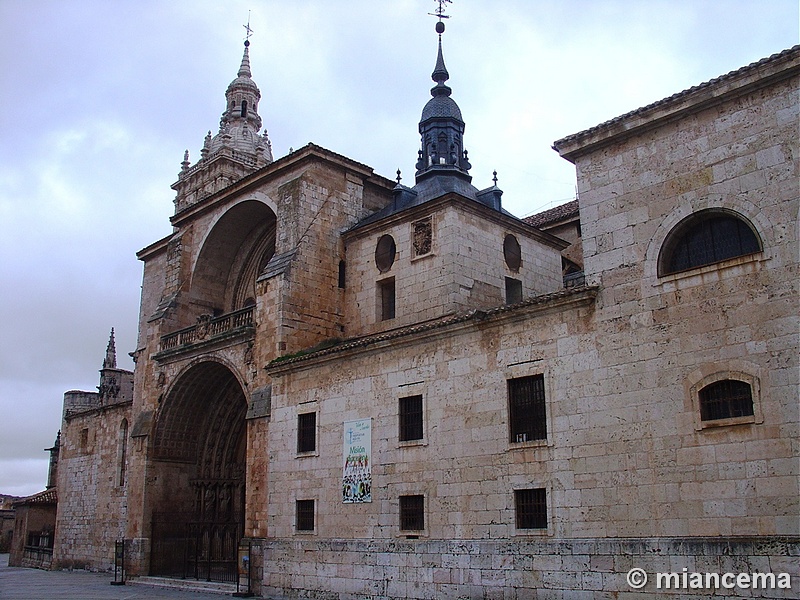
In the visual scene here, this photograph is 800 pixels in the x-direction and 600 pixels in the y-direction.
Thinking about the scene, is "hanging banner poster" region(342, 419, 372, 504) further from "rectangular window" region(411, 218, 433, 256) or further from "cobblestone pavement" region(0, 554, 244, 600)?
"rectangular window" region(411, 218, 433, 256)

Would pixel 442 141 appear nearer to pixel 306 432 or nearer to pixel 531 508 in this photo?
pixel 306 432

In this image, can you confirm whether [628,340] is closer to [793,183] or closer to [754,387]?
[754,387]

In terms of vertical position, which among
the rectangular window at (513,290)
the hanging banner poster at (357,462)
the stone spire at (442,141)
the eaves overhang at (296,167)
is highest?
the stone spire at (442,141)

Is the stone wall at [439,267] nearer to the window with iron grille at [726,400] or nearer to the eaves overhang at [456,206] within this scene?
the eaves overhang at [456,206]

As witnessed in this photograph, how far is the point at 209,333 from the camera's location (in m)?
24.1

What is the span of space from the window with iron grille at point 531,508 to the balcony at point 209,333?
1038 centimetres

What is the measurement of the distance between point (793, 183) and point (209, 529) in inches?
788

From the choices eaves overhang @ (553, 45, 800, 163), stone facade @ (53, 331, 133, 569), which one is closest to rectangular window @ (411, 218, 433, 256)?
eaves overhang @ (553, 45, 800, 163)

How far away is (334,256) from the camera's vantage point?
22844 mm

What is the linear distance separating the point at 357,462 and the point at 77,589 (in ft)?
36.9

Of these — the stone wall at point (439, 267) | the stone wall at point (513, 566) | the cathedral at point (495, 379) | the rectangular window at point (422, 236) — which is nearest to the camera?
the stone wall at point (513, 566)

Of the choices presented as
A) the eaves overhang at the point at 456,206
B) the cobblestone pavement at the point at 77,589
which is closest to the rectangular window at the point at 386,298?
the eaves overhang at the point at 456,206

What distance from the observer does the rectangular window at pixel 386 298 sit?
22.0m

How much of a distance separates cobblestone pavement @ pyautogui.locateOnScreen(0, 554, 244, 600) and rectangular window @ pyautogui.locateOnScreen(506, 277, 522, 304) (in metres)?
11.2
